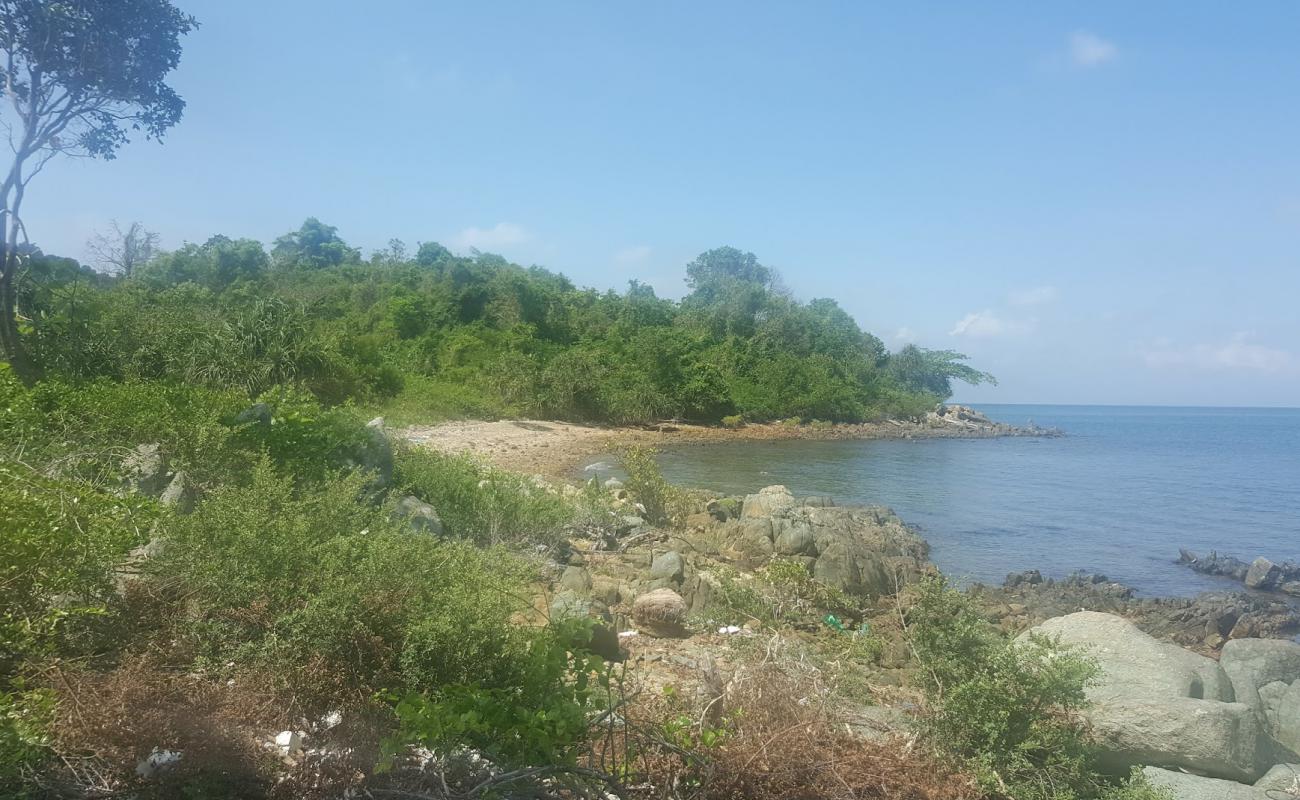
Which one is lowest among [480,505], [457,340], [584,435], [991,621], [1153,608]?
[1153,608]

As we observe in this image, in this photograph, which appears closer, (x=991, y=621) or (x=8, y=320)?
(x=991, y=621)

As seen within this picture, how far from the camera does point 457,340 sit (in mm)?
33281

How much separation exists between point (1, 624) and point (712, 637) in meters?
4.94

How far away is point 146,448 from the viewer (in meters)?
Answer: 6.50

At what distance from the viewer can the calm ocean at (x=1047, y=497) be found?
15.3 meters

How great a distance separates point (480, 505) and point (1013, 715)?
599 cm

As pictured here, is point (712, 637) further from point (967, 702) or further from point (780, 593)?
point (967, 702)

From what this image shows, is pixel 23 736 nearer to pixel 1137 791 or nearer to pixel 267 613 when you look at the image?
pixel 267 613

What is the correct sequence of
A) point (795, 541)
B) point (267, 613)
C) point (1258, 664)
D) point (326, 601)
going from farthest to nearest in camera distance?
point (795, 541)
point (1258, 664)
point (267, 613)
point (326, 601)

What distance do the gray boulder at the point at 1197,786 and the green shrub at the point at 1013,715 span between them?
49 centimetres

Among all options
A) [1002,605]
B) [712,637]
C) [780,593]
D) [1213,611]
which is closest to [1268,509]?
[1213,611]

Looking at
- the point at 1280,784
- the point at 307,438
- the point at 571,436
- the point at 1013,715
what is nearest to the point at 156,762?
the point at 1013,715

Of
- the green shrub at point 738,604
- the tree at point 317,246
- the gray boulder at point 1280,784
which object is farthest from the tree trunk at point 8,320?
the tree at point 317,246

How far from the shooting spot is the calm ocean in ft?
50.1
